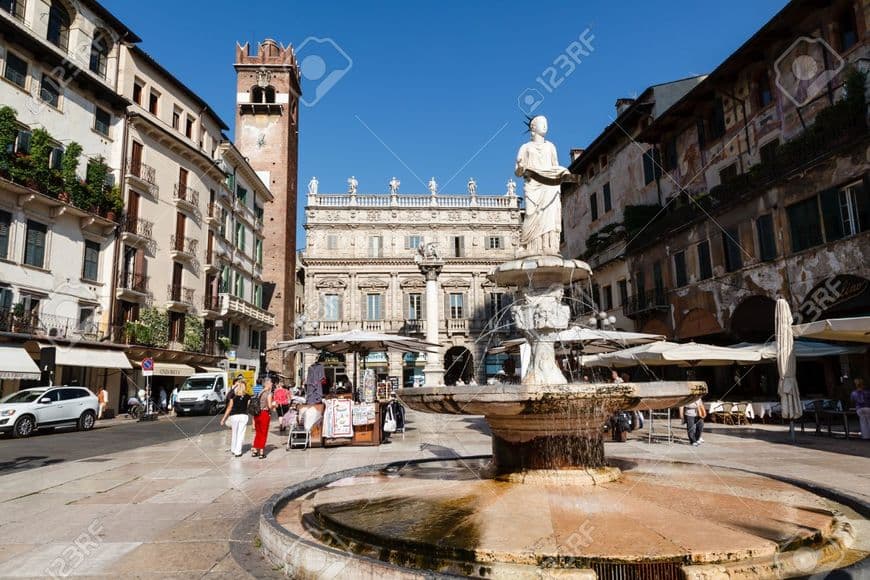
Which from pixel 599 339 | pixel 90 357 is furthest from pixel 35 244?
pixel 599 339

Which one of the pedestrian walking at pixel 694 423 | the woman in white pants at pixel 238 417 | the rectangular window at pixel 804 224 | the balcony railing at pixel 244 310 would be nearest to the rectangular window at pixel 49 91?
the balcony railing at pixel 244 310

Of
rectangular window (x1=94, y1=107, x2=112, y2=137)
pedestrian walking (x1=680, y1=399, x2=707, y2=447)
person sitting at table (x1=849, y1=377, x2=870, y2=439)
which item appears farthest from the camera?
rectangular window (x1=94, y1=107, x2=112, y2=137)

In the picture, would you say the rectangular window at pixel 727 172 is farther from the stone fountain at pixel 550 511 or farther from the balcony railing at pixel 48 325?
the balcony railing at pixel 48 325

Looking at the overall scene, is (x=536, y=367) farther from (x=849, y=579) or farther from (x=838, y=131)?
(x=838, y=131)

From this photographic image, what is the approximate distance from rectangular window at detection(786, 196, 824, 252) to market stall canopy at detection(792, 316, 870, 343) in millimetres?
6246

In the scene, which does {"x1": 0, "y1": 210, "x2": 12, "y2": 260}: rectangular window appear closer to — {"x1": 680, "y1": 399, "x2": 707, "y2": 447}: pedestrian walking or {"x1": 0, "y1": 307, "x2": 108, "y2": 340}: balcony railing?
{"x1": 0, "y1": 307, "x2": 108, "y2": 340}: balcony railing

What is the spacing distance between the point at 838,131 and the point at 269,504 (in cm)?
1817

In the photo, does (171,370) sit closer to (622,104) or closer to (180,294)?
(180,294)

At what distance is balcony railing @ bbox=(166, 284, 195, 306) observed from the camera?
96.5ft

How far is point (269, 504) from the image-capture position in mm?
5324

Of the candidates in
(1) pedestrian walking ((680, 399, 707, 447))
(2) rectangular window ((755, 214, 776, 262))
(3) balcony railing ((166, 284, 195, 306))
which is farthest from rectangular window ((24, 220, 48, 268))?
(2) rectangular window ((755, 214, 776, 262))

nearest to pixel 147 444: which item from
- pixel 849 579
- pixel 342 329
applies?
pixel 849 579

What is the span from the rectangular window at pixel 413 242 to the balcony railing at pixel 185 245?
809 inches

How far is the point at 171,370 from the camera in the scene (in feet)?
93.4
